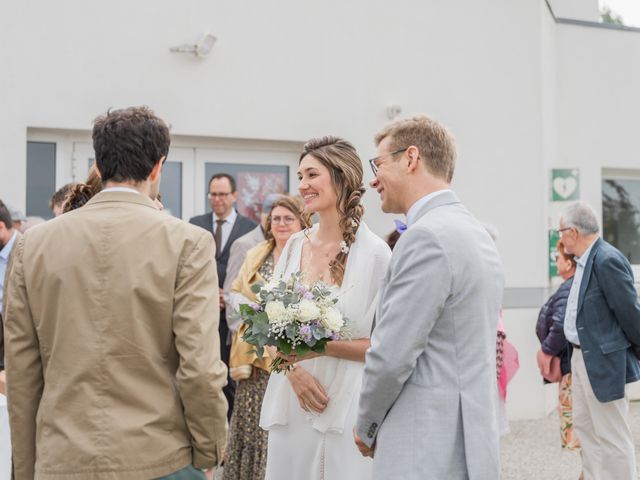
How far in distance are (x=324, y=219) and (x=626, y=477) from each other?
3603mm

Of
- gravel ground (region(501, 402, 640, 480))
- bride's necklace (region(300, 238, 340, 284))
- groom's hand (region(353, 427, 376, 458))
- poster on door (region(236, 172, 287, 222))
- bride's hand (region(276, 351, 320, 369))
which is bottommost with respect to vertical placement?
gravel ground (region(501, 402, 640, 480))

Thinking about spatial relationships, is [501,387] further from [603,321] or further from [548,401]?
[548,401]

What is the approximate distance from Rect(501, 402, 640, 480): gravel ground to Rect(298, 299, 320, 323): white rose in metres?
4.73

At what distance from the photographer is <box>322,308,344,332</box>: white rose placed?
3730mm

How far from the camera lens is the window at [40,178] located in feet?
27.6

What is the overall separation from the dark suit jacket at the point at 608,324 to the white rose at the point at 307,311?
3.27 meters

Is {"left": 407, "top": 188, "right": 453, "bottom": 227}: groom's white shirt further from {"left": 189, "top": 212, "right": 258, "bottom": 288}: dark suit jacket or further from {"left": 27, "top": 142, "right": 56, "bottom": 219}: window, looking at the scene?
{"left": 27, "top": 142, "right": 56, "bottom": 219}: window

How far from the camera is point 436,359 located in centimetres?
303

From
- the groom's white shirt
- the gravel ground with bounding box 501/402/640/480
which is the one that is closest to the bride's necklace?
the groom's white shirt

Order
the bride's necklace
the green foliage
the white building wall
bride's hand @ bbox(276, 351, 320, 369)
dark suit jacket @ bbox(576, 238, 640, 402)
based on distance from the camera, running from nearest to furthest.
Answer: bride's hand @ bbox(276, 351, 320, 369), the bride's necklace, dark suit jacket @ bbox(576, 238, 640, 402), the white building wall, the green foliage

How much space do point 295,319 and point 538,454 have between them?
5802mm

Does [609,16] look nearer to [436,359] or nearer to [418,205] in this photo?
[418,205]

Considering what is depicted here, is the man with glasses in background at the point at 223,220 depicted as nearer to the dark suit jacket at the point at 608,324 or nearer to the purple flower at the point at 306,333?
the dark suit jacket at the point at 608,324

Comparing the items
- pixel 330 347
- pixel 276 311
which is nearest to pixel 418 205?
pixel 276 311
